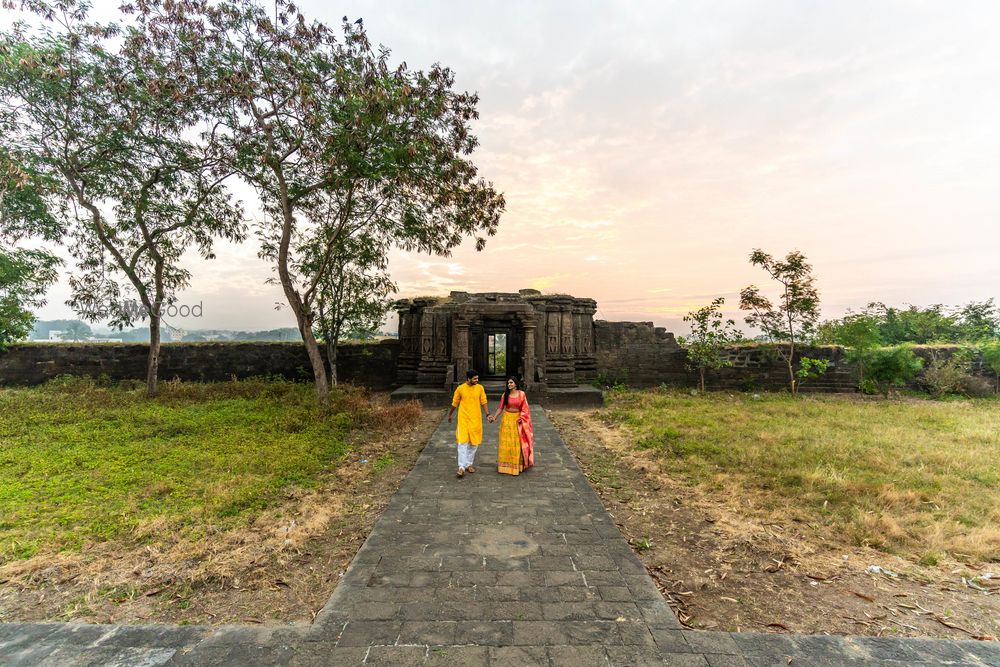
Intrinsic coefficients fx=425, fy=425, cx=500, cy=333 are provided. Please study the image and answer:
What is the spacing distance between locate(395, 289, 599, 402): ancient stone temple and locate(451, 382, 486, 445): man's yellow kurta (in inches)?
228

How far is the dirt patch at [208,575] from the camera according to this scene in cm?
284

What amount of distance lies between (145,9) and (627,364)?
1457 centimetres

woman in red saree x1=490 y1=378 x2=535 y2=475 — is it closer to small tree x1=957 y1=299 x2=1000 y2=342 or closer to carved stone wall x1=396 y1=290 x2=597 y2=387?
carved stone wall x1=396 y1=290 x2=597 y2=387

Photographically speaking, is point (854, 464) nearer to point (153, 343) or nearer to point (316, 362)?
point (316, 362)

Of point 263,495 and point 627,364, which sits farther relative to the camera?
point 627,364

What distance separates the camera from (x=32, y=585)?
10.3 feet

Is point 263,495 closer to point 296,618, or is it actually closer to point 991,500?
point 296,618

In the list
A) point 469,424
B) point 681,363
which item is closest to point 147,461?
point 469,424

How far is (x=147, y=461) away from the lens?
5926 mm

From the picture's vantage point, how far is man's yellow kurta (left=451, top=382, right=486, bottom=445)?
5469mm

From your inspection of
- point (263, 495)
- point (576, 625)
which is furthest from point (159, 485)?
point (576, 625)

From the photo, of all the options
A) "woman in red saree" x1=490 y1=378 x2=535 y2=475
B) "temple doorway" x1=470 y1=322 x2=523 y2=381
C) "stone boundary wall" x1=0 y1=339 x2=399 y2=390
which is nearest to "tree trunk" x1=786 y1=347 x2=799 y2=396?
"temple doorway" x1=470 y1=322 x2=523 y2=381

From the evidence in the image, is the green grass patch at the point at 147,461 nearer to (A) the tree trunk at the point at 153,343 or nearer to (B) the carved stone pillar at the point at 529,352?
(A) the tree trunk at the point at 153,343

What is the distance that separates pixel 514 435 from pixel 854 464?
4761 millimetres
